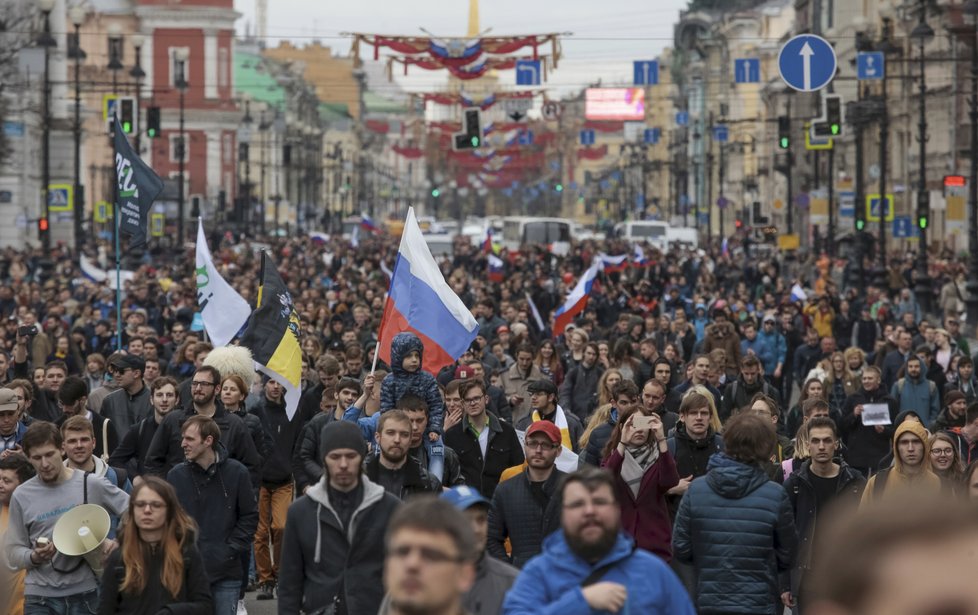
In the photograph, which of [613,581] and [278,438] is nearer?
[613,581]

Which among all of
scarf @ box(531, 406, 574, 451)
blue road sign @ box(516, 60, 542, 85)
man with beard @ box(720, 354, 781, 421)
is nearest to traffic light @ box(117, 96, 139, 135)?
blue road sign @ box(516, 60, 542, 85)

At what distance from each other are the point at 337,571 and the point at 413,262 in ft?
21.4

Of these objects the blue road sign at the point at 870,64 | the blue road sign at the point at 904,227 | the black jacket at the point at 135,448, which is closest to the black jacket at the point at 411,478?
the black jacket at the point at 135,448

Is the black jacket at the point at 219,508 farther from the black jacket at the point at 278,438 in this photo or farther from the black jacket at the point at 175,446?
the black jacket at the point at 278,438

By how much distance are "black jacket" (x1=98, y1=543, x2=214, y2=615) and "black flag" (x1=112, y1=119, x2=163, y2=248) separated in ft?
45.4

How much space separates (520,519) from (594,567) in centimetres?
344

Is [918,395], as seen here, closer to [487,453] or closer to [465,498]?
[487,453]

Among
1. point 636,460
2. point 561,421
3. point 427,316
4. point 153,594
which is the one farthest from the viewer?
point 427,316

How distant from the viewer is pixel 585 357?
16.2m

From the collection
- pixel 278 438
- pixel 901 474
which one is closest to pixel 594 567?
pixel 901 474

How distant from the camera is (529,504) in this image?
818 centimetres

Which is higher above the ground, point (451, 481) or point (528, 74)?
point (528, 74)

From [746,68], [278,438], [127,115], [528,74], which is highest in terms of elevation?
[746,68]

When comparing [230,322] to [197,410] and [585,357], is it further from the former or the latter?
[197,410]
